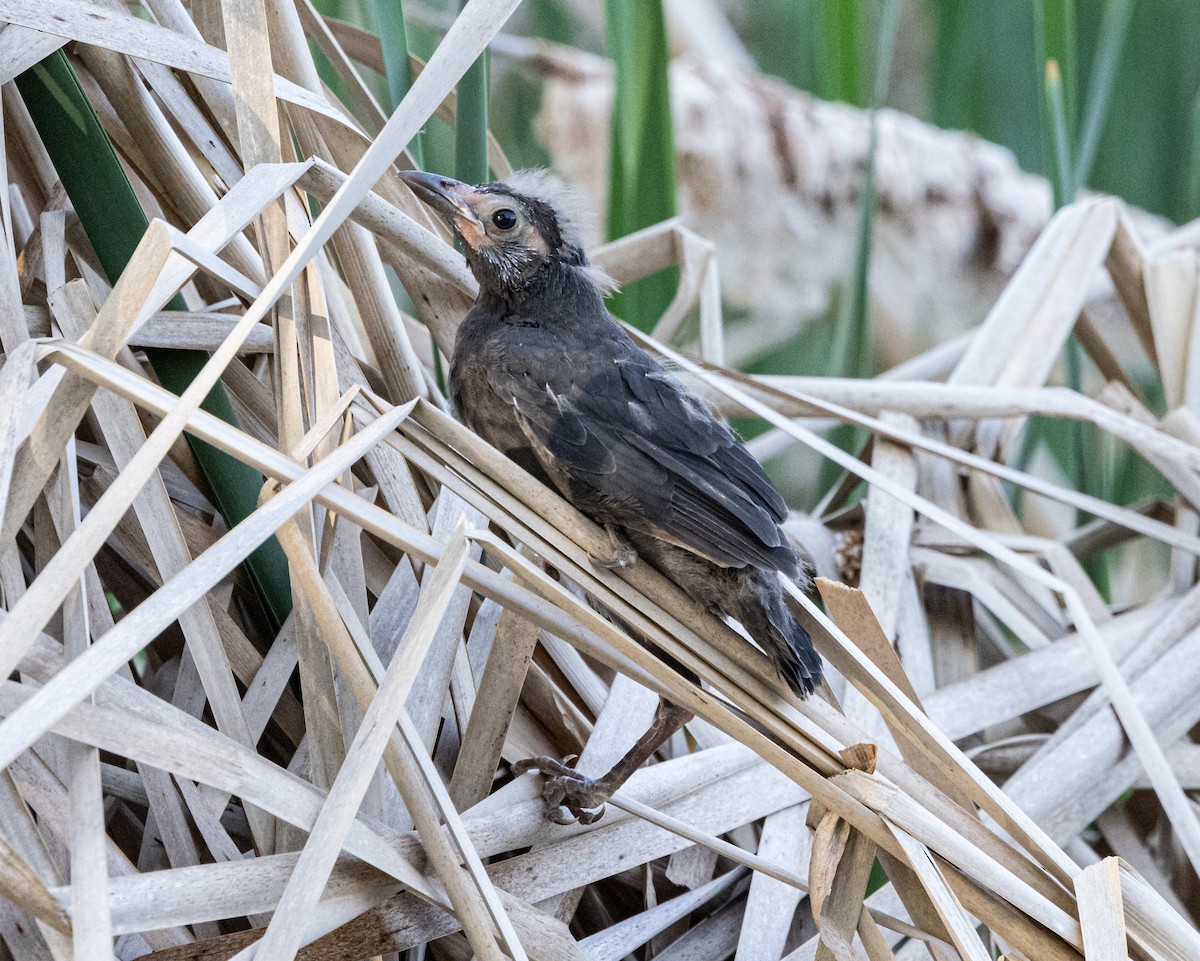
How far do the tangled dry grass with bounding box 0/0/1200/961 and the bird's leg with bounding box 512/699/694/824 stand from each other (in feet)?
0.09

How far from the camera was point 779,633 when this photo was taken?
1073 mm

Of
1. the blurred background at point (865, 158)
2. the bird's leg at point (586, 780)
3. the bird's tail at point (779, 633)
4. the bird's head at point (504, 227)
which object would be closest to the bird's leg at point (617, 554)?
the bird's tail at point (779, 633)

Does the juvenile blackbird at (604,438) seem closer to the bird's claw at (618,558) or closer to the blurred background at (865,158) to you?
the bird's claw at (618,558)

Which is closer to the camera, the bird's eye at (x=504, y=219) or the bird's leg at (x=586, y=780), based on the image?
the bird's leg at (x=586, y=780)

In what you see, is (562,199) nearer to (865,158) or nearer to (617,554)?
(617,554)

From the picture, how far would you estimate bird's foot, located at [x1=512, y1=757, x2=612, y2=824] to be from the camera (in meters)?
1.15

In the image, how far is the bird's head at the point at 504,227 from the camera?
50.6 inches

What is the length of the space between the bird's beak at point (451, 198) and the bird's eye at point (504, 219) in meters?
0.02

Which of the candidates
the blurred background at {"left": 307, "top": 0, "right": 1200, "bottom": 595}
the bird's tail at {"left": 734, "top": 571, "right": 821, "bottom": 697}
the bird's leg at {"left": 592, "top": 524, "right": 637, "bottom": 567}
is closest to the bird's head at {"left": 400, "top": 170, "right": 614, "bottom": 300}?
the bird's leg at {"left": 592, "top": 524, "right": 637, "bottom": 567}

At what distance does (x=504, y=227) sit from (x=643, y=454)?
0.36 metres

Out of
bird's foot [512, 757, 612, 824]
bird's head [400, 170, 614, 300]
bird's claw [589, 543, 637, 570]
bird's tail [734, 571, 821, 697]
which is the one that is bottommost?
bird's foot [512, 757, 612, 824]

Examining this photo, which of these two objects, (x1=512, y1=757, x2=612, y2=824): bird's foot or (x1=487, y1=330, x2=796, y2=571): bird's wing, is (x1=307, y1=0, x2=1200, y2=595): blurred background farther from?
(x1=512, y1=757, x2=612, y2=824): bird's foot

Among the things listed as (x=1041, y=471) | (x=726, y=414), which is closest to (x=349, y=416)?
(x=726, y=414)

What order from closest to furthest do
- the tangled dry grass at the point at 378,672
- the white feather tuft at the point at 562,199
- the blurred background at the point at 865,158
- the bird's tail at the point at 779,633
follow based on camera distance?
the tangled dry grass at the point at 378,672 < the bird's tail at the point at 779,633 < the white feather tuft at the point at 562,199 < the blurred background at the point at 865,158
